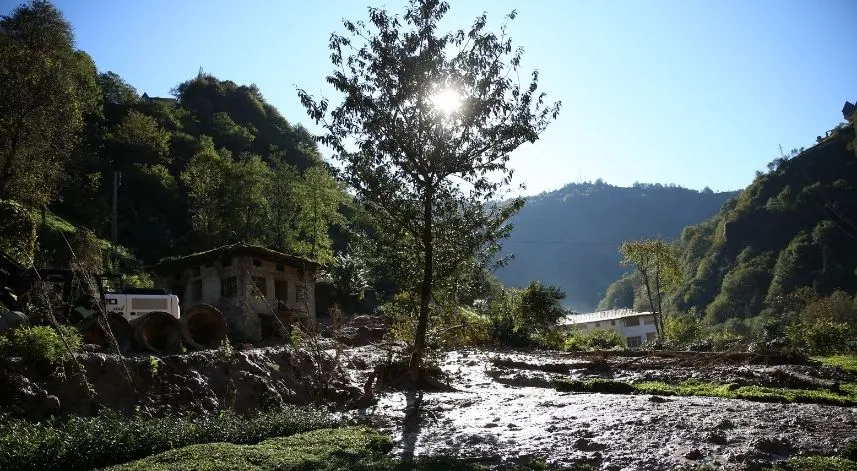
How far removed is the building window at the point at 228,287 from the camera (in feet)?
105

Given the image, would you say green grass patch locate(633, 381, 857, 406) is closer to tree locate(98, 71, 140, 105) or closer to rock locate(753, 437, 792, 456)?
rock locate(753, 437, 792, 456)

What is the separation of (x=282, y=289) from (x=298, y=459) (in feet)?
86.3

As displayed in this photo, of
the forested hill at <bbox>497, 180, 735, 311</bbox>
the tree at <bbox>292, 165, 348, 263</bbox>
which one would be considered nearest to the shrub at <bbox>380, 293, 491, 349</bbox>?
the tree at <bbox>292, 165, 348, 263</bbox>

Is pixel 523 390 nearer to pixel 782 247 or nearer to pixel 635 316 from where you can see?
pixel 635 316

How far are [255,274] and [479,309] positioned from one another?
22.8 metres

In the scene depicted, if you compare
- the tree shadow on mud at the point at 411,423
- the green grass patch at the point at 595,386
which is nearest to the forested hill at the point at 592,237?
the green grass patch at the point at 595,386

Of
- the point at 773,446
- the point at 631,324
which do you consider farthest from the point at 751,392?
the point at 631,324

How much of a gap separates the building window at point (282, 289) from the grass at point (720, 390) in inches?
756

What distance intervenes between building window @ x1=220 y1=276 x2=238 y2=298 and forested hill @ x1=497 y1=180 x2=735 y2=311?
141m

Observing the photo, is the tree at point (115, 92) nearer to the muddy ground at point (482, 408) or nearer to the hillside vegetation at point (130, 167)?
the hillside vegetation at point (130, 167)

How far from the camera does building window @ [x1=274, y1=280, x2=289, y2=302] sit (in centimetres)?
3469

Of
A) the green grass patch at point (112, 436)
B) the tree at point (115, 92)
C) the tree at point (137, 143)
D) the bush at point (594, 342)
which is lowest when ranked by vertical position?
the bush at point (594, 342)

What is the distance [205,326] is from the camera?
2234 centimetres

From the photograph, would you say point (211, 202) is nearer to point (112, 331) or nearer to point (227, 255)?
point (227, 255)
